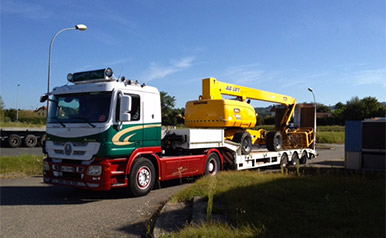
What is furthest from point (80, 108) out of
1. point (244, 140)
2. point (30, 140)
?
point (30, 140)

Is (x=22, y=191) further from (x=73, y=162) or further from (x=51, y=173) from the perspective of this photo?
(x=73, y=162)

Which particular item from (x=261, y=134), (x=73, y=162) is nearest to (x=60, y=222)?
(x=73, y=162)

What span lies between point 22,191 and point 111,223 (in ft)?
14.1

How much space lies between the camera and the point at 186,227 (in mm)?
5098

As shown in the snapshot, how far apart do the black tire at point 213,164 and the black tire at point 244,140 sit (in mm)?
1189

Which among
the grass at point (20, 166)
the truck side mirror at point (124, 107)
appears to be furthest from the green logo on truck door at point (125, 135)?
the grass at point (20, 166)

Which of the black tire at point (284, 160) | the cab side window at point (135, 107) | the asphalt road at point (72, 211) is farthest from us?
the black tire at point (284, 160)

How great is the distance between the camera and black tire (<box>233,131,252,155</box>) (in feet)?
40.7

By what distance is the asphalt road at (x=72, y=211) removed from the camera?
5.70 metres

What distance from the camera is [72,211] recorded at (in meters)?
7.08

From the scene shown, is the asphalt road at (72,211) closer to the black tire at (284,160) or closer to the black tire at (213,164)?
the black tire at (213,164)

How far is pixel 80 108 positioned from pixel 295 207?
543cm

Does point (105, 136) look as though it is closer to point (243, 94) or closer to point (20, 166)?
point (20, 166)

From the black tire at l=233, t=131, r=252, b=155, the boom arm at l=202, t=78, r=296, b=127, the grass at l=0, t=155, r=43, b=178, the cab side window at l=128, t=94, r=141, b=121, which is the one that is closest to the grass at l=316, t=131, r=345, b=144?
the boom arm at l=202, t=78, r=296, b=127
